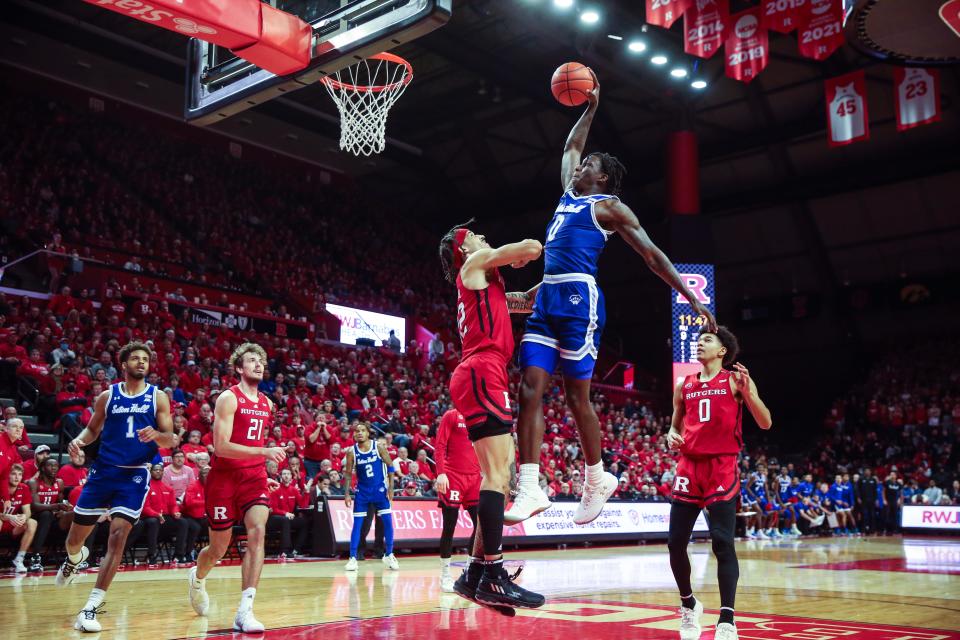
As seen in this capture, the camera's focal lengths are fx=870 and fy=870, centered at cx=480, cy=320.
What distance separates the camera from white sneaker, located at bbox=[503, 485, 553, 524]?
4.93 metres

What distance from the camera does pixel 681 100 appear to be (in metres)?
25.3

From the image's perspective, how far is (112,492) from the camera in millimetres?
6957

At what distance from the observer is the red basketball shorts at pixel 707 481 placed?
19.5 feet

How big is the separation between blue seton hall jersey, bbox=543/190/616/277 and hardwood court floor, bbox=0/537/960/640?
2567 mm

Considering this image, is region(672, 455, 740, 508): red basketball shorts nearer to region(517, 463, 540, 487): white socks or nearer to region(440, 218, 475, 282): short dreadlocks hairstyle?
region(517, 463, 540, 487): white socks

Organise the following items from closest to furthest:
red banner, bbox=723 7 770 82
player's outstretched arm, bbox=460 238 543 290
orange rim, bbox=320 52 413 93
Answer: player's outstretched arm, bbox=460 238 543 290 < orange rim, bbox=320 52 413 93 < red banner, bbox=723 7 770 82

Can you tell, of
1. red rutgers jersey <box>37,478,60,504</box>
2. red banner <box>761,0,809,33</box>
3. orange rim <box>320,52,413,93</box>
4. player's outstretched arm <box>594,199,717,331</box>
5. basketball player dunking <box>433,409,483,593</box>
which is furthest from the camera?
red banner <box>761,0,809,33</box>

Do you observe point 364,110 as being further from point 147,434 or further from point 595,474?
point 595,474

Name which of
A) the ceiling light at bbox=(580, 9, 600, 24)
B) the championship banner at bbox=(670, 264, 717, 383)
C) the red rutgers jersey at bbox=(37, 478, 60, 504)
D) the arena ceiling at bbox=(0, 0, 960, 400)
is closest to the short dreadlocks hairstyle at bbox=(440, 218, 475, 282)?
the red rutgers jersey at bbox=(37, 478, 60, 504)

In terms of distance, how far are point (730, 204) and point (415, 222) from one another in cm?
1175

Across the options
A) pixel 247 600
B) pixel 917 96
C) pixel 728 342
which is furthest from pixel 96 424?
pixel 917 96

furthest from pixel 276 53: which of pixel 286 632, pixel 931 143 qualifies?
pixel 931 143

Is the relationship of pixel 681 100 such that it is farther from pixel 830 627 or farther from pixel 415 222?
pixel 830 627

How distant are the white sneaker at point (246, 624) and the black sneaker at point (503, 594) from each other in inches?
A: 80.8
